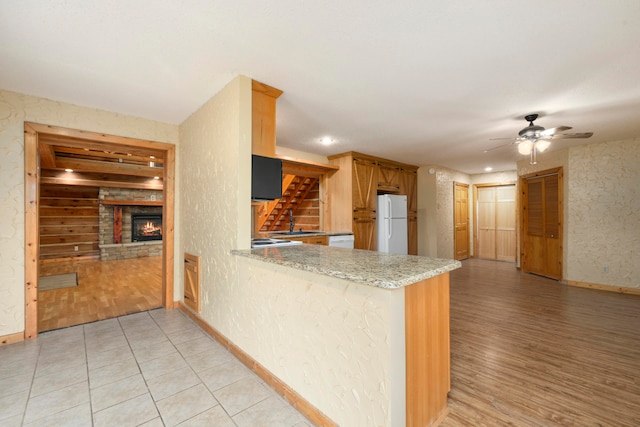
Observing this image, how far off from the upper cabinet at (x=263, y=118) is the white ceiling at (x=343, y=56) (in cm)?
12

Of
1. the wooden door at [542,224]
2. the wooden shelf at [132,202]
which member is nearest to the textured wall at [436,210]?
the wooden door at [542,224]

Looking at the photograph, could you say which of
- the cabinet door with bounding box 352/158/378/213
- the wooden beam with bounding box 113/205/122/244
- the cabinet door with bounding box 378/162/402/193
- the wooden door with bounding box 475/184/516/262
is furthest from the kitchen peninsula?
the wooden beam with bounding box 113/205/122/244

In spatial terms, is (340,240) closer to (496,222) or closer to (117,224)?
(496,222)

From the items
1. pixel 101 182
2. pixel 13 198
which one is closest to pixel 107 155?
pixel 101 182

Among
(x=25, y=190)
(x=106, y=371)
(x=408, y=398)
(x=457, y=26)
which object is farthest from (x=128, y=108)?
(x=408, y=398)

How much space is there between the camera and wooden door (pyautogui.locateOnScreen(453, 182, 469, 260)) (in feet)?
24.5

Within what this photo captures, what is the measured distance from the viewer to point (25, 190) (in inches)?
108

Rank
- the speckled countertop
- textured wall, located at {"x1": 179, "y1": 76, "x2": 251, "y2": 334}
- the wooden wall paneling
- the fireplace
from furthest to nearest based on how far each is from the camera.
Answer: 1. the fireplace
2. the wooden wall paneling
3. textured wall, located at {"x1": 179, "y1": 76, "x2": 251, "y2": 334}
4. the speckled countertop

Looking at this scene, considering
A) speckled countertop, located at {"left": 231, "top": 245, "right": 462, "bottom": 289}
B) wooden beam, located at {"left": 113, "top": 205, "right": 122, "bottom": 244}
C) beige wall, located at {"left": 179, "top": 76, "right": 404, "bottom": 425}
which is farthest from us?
wooden beam, located at {"left": 113, "top": 205, "right": 122, "bottom": 244}

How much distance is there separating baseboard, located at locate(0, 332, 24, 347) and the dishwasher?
3.71m

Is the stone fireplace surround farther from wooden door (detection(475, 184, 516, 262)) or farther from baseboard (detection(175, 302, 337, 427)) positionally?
wooden door (detection(475, 184, 516, 262))

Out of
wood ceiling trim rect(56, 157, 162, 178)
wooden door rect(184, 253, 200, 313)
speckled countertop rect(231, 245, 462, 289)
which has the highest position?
wood ceiling trim rect(56, 157, 162, 178)

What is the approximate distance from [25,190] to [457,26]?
404 cm

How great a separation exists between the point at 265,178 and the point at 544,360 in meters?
2.85
